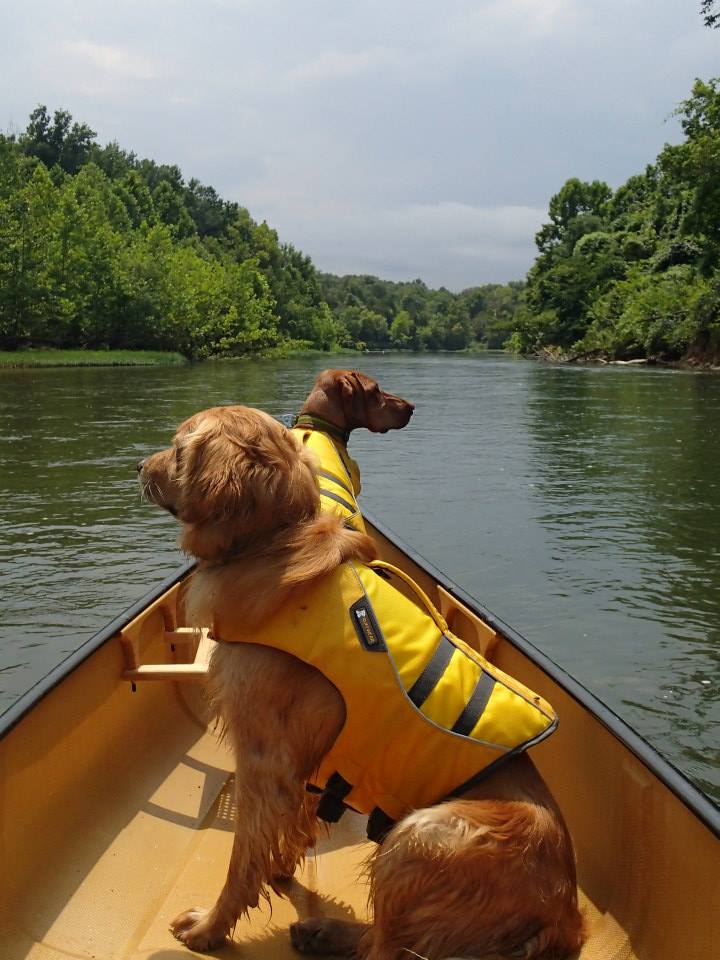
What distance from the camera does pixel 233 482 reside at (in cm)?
259

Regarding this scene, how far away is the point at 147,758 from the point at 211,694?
5.68ft

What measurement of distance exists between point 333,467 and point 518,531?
20.8 feet

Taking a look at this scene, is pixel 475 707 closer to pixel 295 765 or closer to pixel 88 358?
pixel 295 765

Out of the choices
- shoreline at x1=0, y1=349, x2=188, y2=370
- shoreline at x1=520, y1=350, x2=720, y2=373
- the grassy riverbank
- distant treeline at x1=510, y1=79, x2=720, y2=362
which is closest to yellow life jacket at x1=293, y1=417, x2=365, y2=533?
distant treeline at x1=510, y1=79, x2=720, y2=362

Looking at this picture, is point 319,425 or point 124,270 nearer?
point 319,425

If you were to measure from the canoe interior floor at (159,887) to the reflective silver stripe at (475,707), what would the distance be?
75cm

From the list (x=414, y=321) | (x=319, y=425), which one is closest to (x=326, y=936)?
(x=319, y=425)

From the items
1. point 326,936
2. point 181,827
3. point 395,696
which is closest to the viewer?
point 395,696

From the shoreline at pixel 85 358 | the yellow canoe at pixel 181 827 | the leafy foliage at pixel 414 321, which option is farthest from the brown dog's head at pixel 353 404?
the leafy foliage at pixel 414 321

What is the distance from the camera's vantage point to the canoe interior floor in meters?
2.91

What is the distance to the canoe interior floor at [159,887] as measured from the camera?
9.56 ft

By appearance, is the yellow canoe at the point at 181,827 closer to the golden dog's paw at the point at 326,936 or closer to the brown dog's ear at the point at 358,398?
the golden dog's paw at the point at 326,936

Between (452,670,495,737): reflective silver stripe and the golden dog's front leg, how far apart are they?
1.85 feet

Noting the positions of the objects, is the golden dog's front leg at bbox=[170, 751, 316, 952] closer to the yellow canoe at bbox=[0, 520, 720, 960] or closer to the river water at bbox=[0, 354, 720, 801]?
the yellow canoe at bbox=[0, 520, 720, 960]
